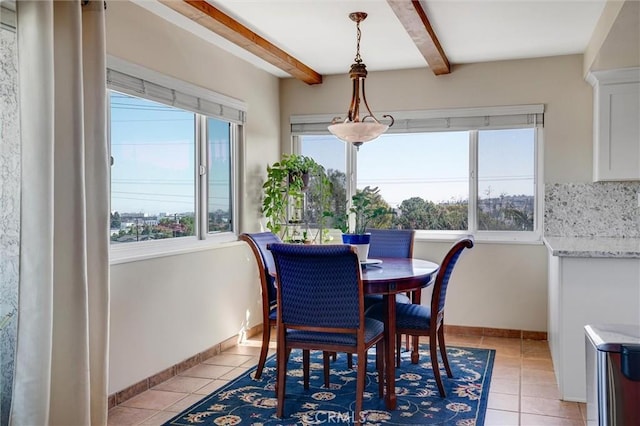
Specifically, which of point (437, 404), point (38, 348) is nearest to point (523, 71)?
point (437, 404)

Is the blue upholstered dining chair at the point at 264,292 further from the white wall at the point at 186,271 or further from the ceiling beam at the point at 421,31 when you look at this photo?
the ceiling beam at the point at 421,31

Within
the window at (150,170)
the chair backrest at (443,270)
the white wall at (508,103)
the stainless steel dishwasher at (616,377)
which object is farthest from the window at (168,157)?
the stainless steel dishwasher at (616,377)

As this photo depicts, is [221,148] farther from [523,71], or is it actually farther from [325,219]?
[523,71]

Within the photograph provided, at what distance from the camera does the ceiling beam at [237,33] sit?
124 inches

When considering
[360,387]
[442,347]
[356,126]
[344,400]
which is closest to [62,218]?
[360,387]

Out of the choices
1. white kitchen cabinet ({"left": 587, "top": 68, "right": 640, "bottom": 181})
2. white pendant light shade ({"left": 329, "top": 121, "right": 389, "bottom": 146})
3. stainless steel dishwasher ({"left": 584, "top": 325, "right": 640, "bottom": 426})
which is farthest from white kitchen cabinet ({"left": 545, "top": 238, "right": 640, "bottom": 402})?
stainless steel dishwasher ({"left": 584, "top": 325, "right": 640, "bottom": 426})

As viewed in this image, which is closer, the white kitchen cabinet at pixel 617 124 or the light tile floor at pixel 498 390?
the light tile floor at pixel 498 390

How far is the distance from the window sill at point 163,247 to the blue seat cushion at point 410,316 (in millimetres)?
1387

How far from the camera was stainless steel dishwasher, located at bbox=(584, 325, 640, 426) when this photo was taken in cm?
116

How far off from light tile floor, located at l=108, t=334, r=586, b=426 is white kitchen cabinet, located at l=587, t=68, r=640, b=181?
1496mm

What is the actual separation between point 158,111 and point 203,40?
2.44ft

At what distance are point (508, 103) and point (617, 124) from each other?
96cm

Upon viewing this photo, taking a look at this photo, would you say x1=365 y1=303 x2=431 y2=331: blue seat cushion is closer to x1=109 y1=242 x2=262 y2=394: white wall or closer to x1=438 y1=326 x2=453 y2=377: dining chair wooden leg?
x1=438 y1=326 x2=453 y2=377: dining chair wooden leg

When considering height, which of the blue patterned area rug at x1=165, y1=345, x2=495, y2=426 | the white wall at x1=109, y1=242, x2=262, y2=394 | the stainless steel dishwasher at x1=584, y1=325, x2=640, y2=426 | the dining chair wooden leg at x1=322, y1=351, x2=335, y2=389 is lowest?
the blue patterned area rug at x1=165, y1=345, x2=495, y2=426
